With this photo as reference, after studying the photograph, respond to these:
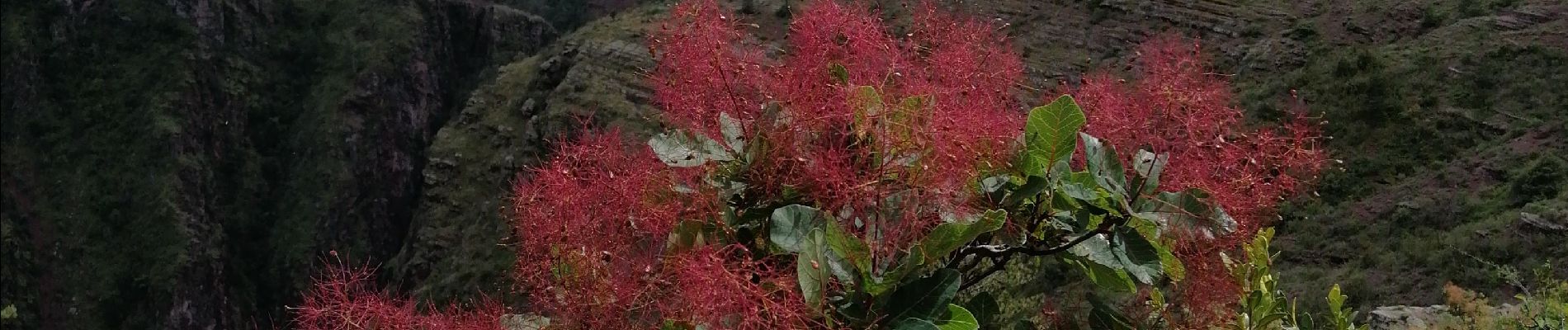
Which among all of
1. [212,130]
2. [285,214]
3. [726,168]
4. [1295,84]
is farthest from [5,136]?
[726,168]

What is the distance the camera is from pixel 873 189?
4.21 ft

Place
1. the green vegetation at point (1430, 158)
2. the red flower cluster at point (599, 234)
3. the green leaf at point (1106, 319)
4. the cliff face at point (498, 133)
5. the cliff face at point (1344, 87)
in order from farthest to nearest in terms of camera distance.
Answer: the cliff face at point (498, 133), the cliff face at point (1344, 87), the green vegetation at point (1430, 158), the green leaf at point (1106, 319), the red flower cluster at point (599, 234)

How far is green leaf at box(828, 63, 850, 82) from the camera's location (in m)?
1.40

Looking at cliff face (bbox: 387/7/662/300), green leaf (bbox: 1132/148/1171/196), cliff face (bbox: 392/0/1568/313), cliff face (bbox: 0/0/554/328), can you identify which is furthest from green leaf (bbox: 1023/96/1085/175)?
cliff face (bbox: 0/0/554/328)

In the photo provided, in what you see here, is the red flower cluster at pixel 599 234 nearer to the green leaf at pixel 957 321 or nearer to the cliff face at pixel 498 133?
the green leaf at pixel 957 321

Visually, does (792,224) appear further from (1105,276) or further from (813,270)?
(1105,276)

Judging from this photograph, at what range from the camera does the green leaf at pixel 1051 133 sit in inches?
48.2

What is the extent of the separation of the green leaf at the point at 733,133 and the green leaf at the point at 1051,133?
403 mm

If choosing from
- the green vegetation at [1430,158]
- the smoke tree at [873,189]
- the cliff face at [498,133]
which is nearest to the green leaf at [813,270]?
the smoke tree at [873,189]

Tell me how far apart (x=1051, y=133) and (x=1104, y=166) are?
0.33ft

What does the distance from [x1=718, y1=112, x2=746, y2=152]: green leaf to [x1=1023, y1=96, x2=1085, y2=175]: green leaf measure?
403 mm

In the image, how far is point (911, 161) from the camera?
4.21ft

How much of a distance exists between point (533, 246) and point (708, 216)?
0.33 meters

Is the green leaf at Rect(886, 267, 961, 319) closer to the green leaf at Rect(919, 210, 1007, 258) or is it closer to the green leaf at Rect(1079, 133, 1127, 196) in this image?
the green leaf at Rect(919, 210, 1007, 258)
